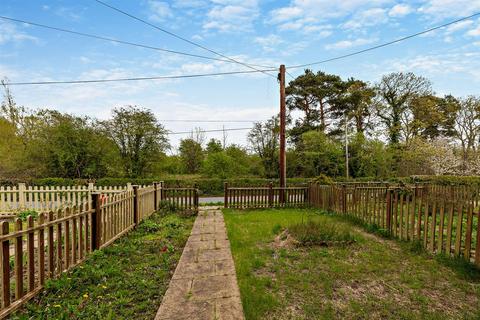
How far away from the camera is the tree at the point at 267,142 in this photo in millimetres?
24203

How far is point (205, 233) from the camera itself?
5.87 m

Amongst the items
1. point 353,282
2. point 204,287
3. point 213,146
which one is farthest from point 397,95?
point 204,287

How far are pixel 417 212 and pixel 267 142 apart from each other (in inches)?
740

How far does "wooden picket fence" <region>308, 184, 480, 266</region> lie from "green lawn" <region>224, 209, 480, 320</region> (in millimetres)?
303

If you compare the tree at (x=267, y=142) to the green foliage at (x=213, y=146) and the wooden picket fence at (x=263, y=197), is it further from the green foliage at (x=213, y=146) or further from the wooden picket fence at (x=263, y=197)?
the wooden picket fence at (x=263, y=197)

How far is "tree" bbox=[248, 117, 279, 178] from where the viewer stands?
79.4 feet

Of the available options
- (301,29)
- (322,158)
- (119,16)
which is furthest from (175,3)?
(322,158)

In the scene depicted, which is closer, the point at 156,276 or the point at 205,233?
the point at 156,276

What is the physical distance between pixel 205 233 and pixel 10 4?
934cm

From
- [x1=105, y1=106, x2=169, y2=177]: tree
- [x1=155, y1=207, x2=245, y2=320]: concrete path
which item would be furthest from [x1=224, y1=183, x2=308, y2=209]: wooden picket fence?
[x1=105, y1=106, x2=169, y2=177]: tree

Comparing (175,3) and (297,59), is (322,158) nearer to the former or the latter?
(297,59)

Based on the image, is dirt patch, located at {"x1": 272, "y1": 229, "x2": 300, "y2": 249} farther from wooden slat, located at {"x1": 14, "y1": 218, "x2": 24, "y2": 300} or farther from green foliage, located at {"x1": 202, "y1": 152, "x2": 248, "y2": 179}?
green foliage, located at {"x1": 202, "y1": 152, "x2": 248, "y2": 179}

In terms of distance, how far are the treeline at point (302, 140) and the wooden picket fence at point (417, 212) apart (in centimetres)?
1270

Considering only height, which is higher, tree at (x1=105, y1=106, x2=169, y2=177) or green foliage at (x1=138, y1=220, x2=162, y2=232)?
tree at (x1=105, y1=106, x2=169, y2=177)
